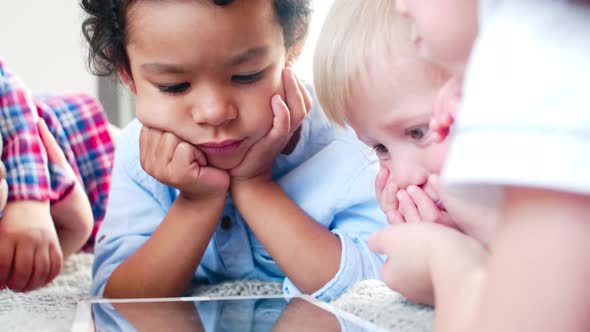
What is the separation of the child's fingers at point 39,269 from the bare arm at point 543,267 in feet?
A: 3.01

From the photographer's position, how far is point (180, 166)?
1.01 metres

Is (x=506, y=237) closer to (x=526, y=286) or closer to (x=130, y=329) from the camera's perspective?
(x=526, y=286)

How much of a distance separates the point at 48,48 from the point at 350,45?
1.87 meters

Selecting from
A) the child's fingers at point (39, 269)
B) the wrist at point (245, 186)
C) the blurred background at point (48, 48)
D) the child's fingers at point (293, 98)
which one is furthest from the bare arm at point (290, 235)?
the blurred background at point (48, 48)

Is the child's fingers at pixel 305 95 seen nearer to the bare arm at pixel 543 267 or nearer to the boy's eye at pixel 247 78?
the boy's eye at pixel 247 78

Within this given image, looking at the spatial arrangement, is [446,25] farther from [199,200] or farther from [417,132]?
[199,200]

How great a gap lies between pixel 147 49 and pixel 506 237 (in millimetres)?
656

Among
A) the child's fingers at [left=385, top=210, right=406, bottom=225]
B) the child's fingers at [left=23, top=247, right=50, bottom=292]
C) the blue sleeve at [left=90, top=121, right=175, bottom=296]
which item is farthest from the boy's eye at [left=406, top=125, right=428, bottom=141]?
the child's fingers at [left=23, top=247, right=50, bottom=292]

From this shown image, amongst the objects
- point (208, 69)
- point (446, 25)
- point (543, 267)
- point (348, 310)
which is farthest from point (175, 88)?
point (543, 267)

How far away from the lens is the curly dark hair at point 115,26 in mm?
1029

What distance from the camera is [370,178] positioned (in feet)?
3.67

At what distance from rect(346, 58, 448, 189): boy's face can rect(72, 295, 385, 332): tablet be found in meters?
0.18

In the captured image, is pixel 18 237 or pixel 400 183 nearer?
pixel 400 183

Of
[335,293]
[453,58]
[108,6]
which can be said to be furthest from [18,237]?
[453,58]
